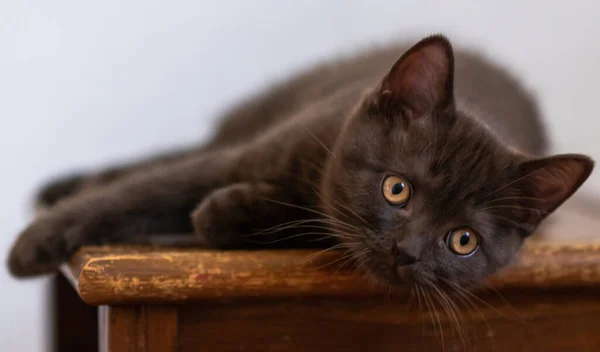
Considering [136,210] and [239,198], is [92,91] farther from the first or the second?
[239,198]

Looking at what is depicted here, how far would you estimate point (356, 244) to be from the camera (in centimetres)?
77

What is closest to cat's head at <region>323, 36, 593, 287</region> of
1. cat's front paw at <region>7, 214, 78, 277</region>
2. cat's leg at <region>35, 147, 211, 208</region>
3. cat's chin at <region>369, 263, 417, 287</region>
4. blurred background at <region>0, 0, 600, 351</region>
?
cat's chin at <region>369, 263, 417, 287</region>

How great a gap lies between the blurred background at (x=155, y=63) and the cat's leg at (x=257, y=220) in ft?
2.60

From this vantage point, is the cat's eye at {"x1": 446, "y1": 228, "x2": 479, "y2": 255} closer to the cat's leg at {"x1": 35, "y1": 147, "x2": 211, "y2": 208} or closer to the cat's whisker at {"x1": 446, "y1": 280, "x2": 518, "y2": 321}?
the cat's whisker at {"x1": 446, "y1": 280, "x2": 518, "y2": 321}

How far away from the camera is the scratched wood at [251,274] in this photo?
2.09ft

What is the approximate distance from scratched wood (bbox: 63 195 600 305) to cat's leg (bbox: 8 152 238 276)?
128 mm

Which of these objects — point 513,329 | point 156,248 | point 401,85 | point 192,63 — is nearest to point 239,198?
point 156,248

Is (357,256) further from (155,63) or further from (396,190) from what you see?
(155,63)

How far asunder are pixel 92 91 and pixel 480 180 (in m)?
1.20

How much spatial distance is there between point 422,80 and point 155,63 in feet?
3.46

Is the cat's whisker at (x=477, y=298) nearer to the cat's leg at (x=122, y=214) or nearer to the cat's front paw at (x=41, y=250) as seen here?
the cat's leg at (x=122, y=214)

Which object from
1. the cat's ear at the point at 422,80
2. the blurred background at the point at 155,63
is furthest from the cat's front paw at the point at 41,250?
the blurred background at the point at 155,63

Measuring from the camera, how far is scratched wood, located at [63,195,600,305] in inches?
25.1

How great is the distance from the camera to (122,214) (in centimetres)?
95
